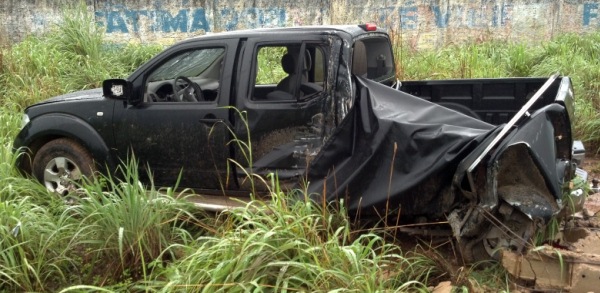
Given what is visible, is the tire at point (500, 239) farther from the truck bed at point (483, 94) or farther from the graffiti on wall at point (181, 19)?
the graffiti on wall at point (181, 19)

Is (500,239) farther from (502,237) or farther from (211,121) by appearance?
(211,121)

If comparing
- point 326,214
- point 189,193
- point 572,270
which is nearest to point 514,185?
point 572,270

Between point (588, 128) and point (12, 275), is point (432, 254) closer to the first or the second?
point (12, 275)

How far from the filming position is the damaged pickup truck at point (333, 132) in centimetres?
375

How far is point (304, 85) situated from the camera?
15.6 ft

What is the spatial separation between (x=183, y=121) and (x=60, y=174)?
1360 mm

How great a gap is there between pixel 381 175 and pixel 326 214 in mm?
478

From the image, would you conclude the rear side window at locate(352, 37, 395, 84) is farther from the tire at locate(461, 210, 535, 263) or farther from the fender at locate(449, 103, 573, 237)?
the tire at locate(461, 210, 535, 263)

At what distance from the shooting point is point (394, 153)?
3.97m

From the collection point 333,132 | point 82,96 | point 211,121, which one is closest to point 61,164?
point 82,96

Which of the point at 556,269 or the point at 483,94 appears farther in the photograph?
the point at 483,94

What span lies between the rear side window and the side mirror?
6.23 ft

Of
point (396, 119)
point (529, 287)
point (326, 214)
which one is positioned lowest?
point (529, 287)

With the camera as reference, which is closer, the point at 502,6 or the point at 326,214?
the point at 326,214
